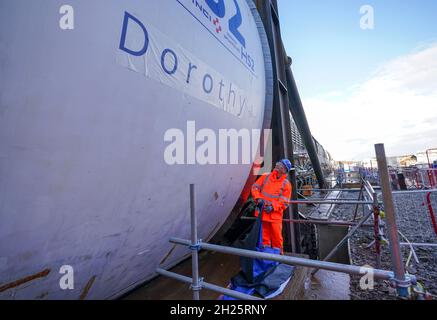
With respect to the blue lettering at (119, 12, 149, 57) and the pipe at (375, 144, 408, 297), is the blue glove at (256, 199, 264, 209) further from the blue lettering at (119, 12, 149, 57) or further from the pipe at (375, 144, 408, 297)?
the blue lettering at (119, 12, 149, 57)

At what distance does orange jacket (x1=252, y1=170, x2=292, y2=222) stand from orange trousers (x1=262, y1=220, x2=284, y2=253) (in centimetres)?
10

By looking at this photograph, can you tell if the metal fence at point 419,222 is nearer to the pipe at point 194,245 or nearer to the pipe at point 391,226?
the pipe at point 391,226

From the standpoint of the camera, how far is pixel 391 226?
1286mm

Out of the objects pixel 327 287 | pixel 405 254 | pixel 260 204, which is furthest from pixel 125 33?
pixel 405 254

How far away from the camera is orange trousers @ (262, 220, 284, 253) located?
3209 mm

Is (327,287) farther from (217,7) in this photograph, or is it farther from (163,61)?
(217,7)

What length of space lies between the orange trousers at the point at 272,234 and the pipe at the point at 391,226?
1.97 meters

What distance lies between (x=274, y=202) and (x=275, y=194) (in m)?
0.12

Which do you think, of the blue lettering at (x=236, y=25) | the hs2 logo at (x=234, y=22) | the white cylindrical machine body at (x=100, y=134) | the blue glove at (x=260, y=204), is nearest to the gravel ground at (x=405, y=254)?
the blue glove at (x=260, y=204)

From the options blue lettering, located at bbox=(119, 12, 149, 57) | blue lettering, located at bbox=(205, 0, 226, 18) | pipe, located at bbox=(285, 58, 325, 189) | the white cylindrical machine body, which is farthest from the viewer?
pipe, located at bbox=(285, 58, 325, 189)

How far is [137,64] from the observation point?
1.46 meters

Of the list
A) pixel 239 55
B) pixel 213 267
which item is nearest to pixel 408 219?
pixel 213 267

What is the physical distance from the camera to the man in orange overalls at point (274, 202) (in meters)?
3.18

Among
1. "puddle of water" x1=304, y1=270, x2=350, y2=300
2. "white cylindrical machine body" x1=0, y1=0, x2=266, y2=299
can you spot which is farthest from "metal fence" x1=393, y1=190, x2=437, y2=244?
"white cylindrical machine body" x1=0, y1=0, x2=266, y2=299
